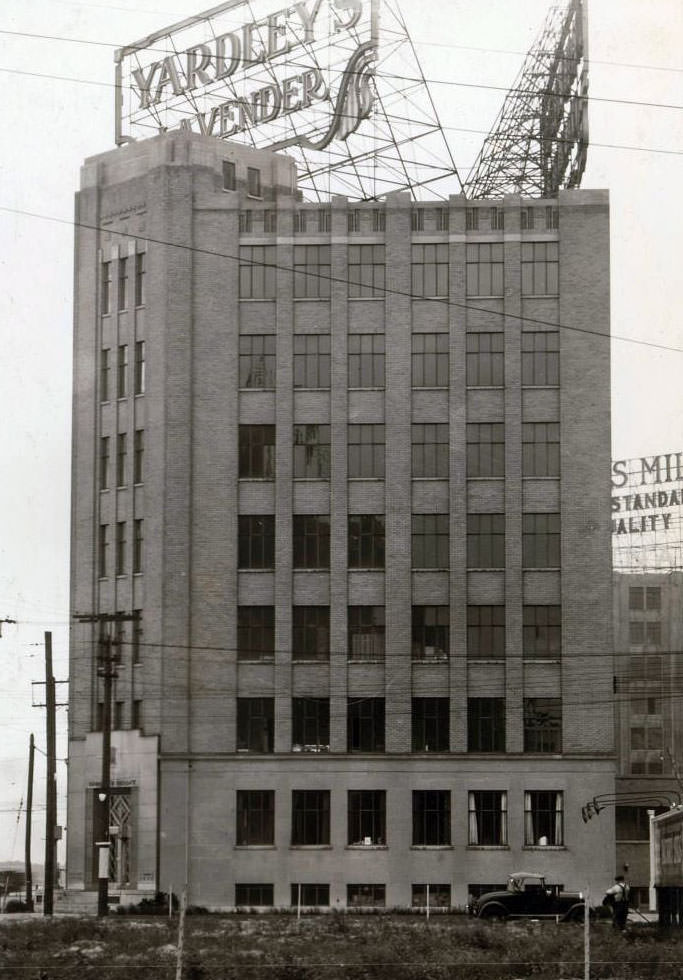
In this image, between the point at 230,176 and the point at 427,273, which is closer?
the point at 427,273

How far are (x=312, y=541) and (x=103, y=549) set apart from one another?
10.4 m

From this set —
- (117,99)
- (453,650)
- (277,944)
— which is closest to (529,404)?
(453,650)

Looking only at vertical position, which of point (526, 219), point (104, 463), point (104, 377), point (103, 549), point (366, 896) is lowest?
point (366, 896)

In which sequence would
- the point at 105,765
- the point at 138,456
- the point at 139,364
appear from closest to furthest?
the point at 105,765 → the point at 138,456 → the point at 139,364

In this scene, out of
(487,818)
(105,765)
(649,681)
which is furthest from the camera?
(649,681)

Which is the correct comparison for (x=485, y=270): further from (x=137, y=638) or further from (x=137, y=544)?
(x=137, y=638)

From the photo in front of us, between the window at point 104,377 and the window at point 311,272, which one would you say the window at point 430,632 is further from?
the window at point 104,377

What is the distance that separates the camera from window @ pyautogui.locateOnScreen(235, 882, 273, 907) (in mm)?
74625

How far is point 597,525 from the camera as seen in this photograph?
77750 mm

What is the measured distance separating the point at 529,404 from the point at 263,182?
59.0ft

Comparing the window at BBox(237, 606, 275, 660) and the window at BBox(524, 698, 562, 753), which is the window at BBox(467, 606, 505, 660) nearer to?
the window at BBox(524, 698, 562, 753)

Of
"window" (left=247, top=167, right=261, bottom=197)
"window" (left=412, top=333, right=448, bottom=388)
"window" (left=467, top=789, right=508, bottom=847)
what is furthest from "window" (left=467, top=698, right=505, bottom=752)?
"window" (left=247, top=167, right=261, bottom=197)

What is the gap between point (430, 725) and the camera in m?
76.5

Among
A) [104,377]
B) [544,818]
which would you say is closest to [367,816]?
[544,818]
